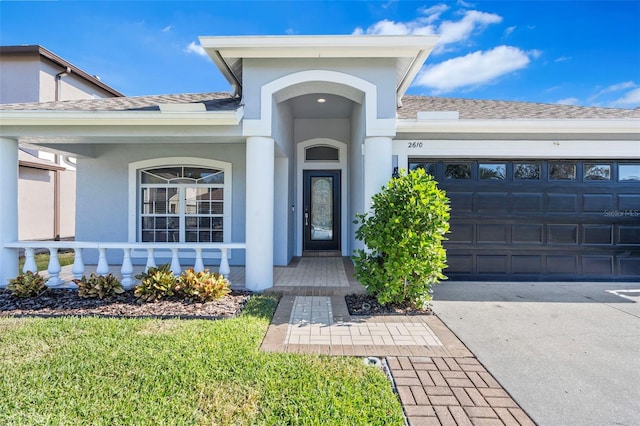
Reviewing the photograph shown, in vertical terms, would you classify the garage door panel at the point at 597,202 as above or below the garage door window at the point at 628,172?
below

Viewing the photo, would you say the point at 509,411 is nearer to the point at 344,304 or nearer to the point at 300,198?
the point at 344,304

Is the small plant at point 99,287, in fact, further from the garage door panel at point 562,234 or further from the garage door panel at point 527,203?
the garage door panel at point 562,234

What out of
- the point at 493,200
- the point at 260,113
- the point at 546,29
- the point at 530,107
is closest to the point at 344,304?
the point at 260,113

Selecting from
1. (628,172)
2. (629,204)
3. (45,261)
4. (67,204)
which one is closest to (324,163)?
(628,172)

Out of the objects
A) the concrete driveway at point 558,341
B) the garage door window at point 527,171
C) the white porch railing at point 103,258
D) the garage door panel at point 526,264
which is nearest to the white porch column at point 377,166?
the concrete driveway at point 558,341

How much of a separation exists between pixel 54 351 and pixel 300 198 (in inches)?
254

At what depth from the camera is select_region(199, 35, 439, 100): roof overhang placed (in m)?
5.21

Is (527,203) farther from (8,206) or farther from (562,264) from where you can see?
(8,206)

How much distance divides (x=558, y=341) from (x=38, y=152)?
52.5 ft

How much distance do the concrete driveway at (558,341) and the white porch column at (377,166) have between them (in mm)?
2191

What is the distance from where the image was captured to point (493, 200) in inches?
258

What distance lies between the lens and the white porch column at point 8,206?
5.65m

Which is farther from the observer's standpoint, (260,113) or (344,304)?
(260,113)

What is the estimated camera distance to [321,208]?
364 inches
